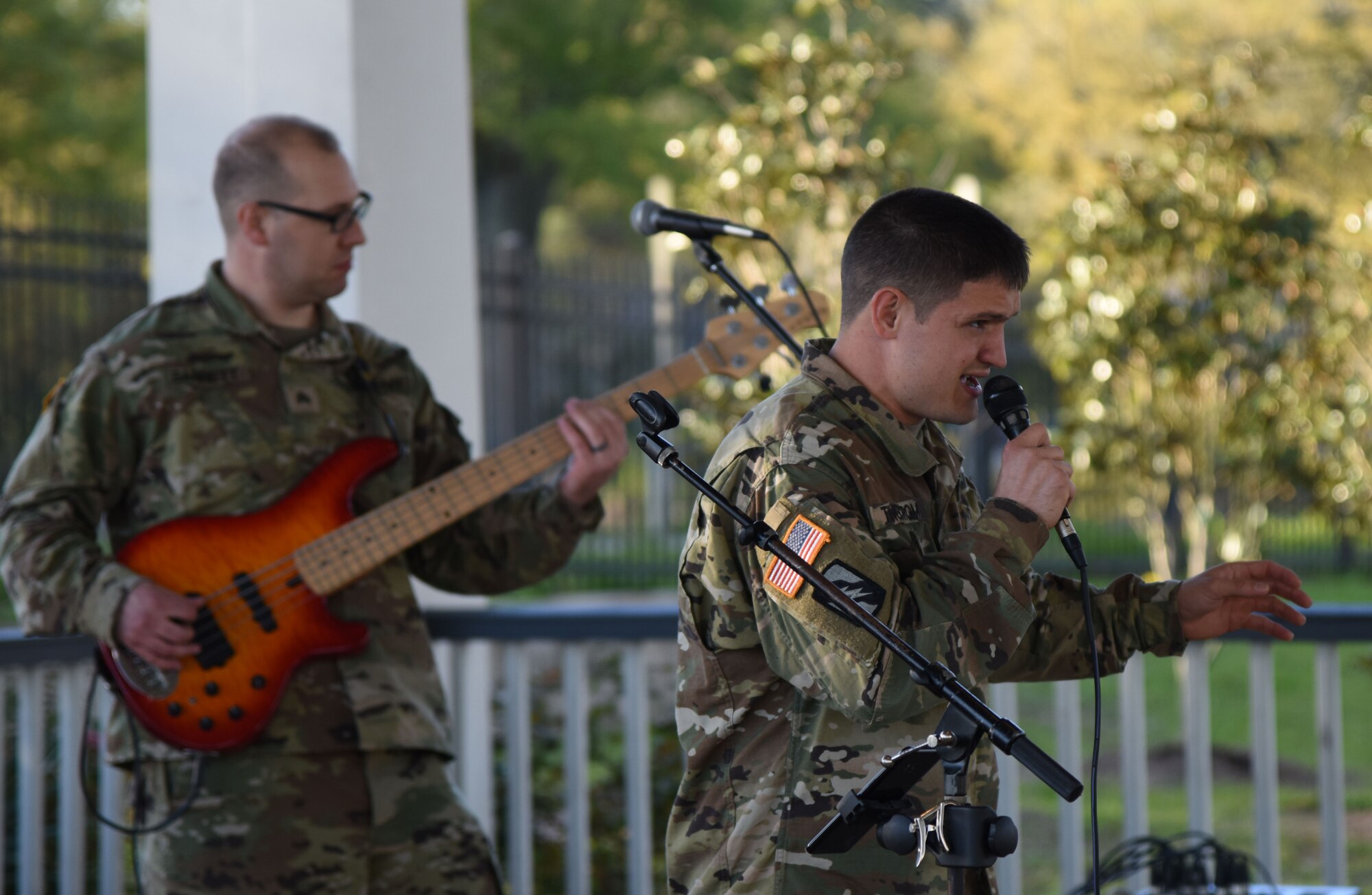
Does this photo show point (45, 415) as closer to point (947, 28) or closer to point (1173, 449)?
point (1173, 449)

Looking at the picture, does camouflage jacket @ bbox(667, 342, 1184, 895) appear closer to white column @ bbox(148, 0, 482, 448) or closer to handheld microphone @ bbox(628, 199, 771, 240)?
handheld microphone @ bbox(628, 199, 771, 240)

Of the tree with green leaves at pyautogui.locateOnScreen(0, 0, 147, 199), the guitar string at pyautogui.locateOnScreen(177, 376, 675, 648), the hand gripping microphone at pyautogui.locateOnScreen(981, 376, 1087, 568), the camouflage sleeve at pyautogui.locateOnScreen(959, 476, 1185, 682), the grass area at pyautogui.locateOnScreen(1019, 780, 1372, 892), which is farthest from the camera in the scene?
the tree with green leaves at pyautogui.locateOnScreen(0, 0, 147, 199)

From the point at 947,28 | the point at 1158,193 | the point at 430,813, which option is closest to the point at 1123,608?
the point at 430,813

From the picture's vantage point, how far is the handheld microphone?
110 inches

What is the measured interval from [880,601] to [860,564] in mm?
54

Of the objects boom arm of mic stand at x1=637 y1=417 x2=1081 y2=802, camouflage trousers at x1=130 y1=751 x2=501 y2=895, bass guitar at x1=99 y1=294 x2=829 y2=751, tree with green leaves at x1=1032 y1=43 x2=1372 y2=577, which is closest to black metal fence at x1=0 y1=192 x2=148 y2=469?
tree with green leaves at x1=1032 y1=43 x2=1372 y2=577

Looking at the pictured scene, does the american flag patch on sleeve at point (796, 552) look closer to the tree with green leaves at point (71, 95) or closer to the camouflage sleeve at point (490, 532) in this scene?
the camouflage sleeve at point (490, 532)

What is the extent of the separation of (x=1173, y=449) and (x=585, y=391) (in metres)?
4.74

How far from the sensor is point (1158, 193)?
8375 mm

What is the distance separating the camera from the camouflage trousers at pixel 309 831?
3014mm

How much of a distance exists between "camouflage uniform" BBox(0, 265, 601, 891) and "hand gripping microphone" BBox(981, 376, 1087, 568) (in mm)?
1467

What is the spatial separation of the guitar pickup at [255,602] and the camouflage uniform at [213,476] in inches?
4.4

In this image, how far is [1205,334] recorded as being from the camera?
8.27 meters

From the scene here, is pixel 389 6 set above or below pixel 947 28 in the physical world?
below
